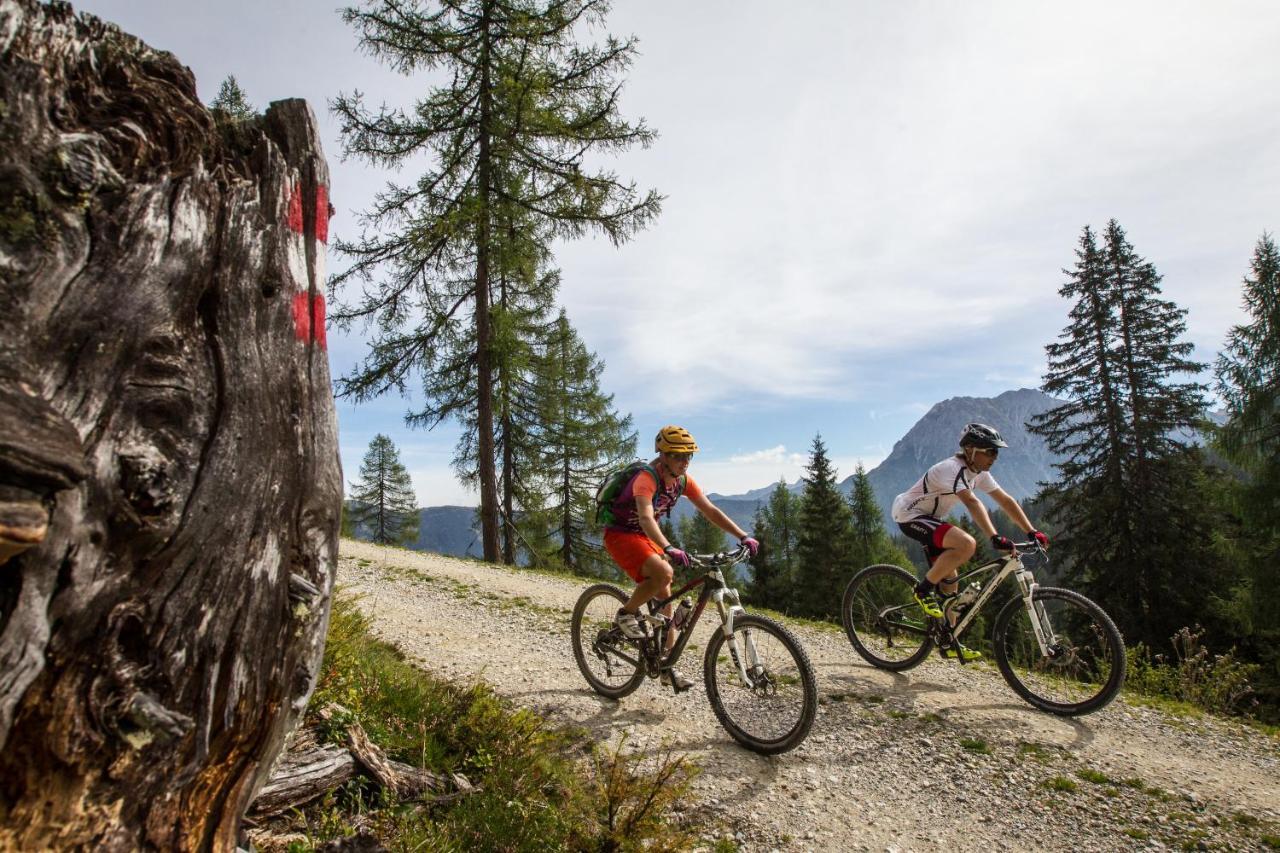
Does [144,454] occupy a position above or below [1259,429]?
below

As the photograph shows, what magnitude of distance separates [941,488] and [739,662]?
302cm

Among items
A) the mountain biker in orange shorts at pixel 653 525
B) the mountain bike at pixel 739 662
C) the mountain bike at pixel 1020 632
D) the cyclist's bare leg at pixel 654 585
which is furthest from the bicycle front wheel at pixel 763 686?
the mountain bike at pixel 1020 632

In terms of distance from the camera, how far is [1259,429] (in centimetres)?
1609

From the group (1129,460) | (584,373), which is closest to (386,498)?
(584,373)

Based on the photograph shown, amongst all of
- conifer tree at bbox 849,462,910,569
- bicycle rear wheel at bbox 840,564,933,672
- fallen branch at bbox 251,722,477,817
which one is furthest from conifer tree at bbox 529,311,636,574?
conifer tree at bbox 849,462,910,569

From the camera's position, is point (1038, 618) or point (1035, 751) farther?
point (1038, 618)

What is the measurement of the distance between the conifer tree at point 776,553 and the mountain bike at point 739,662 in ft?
105

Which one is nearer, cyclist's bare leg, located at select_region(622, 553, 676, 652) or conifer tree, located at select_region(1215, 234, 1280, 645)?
cyclist's bare leg, located at select_region(622, 553, 676, 652)

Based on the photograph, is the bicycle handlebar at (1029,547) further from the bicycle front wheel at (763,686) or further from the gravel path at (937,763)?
the bicycle front wheel at (763,686)

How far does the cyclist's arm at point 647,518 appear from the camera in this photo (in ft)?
17.1

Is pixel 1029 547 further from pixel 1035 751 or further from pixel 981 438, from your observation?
pixel 1035 751

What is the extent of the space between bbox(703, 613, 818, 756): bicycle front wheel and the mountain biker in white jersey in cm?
216

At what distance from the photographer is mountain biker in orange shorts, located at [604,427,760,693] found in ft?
17.5

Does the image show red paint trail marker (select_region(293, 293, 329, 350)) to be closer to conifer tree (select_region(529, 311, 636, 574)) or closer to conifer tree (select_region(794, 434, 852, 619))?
conifer tree (select_region(529, 311, 636, 574))
